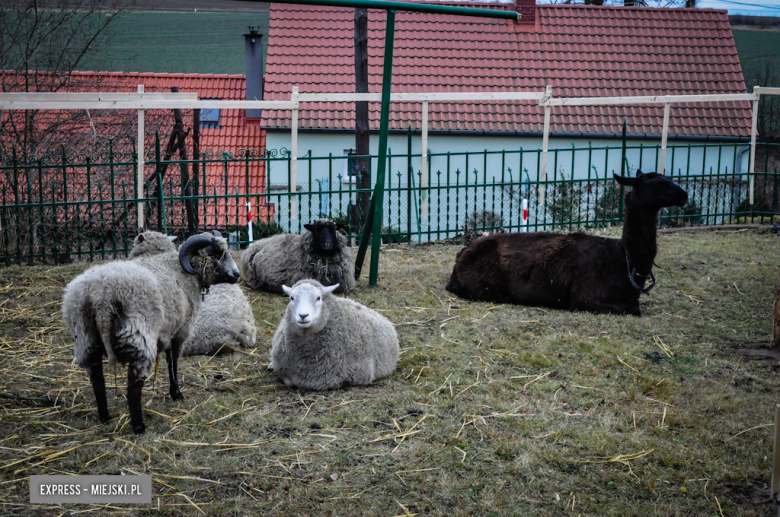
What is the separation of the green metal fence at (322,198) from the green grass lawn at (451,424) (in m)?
2.83

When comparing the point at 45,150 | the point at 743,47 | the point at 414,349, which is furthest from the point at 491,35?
the point at 743,47

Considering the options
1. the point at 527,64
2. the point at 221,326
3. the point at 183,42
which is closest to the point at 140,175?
the point at 221,326

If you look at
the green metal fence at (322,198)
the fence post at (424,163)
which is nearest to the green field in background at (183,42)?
the green metal fence at (322,198)

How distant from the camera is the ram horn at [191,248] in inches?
225

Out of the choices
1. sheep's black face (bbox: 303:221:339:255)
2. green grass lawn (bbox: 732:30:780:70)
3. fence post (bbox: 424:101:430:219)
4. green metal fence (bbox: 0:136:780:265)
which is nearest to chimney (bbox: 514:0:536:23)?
green metal fence (bbox: 0:136:780:265)

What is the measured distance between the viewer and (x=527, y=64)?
890 inches

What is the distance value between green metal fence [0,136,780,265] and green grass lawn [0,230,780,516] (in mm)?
2829

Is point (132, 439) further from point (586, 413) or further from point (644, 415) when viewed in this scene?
point (644, 415)

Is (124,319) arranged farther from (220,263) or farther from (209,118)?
(209,118)

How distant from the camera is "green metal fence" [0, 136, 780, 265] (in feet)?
35.6

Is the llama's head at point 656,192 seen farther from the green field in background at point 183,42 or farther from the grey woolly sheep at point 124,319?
the green field in background at point 183,42

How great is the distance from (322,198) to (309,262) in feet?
32.0

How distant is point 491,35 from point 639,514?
2076cm

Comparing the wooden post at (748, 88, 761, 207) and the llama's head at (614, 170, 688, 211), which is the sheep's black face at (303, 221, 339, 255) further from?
the wooden post at (748, 88, 761, 207)
